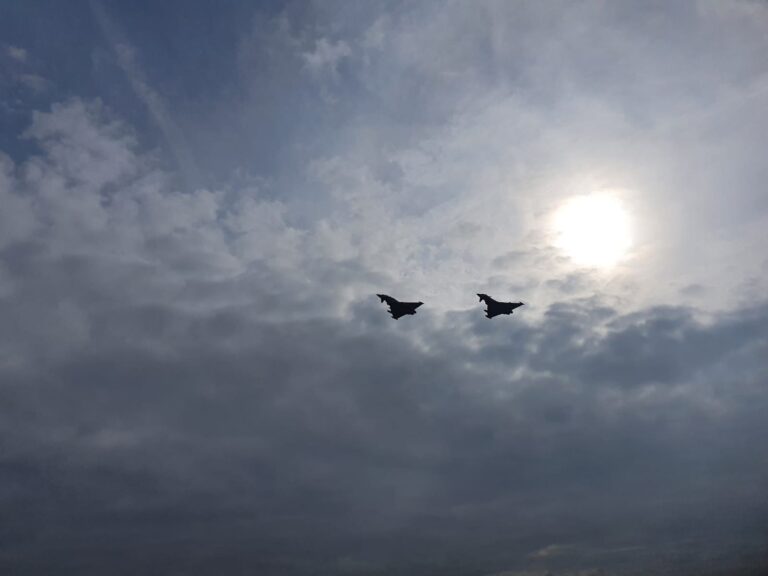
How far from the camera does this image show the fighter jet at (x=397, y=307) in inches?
3155

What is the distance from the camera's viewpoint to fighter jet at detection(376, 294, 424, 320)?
8014 centimetres

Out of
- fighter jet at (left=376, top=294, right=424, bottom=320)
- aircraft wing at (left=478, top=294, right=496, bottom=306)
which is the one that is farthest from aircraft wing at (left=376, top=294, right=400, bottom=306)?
aircraft wing at (left=478, top=294, right=496, bottom=306)

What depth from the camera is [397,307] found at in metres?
80.5

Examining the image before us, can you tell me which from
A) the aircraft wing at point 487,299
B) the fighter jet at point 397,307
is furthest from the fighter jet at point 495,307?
the fighter jet at point 397,307

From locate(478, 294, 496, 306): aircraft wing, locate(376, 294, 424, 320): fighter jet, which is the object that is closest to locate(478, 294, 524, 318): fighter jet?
locate(478, 294, 496, 306): aircraft wing

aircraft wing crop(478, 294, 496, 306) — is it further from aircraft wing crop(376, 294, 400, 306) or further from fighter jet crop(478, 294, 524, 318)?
aircraft wing crop(376, 294, 400, 306)

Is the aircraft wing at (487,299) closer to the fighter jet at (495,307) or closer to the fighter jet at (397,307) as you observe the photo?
the fighter jet at (495,307)

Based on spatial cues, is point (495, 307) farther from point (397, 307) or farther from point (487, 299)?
point (397, 307)

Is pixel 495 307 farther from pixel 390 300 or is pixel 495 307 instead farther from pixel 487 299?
pixel 390 300

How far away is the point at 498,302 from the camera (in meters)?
79.5

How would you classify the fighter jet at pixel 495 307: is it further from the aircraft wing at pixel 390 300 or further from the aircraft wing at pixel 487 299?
the aircraft wing at pixel 390 300

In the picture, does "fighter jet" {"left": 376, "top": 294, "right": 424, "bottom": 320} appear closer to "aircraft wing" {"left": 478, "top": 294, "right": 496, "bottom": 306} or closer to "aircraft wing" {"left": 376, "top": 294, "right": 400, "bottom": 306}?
"aircraft wing" {"left": 376, "top": 294, "right": 400, "bottom": 306}

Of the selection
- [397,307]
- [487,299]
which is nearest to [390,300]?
[397,307]

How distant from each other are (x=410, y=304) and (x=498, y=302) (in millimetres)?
8305
